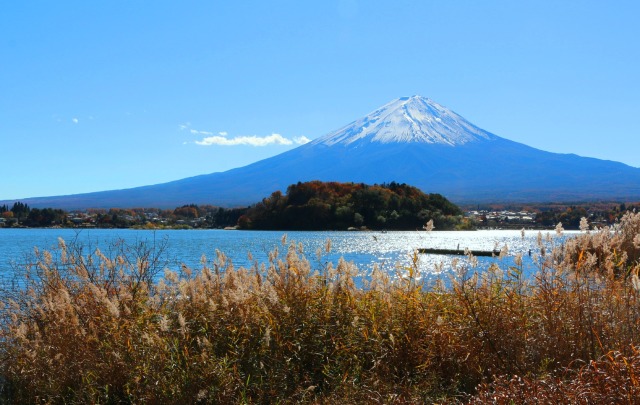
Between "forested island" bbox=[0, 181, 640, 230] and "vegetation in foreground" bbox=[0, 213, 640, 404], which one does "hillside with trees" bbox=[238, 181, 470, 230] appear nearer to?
"forested island" bbox=[0, 181, 640, 230]

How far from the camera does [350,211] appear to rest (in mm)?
75938

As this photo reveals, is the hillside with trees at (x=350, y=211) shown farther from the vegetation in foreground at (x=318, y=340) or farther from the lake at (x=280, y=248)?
the vegetation in foreground at (x=318, y=340)

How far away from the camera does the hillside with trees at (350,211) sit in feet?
247

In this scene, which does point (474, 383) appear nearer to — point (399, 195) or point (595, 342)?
point (595, 342)

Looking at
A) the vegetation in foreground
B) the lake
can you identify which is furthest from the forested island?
the vegetation in foreground

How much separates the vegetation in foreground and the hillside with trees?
67337 millimetres

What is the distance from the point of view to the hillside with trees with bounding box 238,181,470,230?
75.4 meters

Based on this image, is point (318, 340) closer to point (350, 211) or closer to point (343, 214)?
point (350, 211)

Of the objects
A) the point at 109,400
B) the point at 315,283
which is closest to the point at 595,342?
the point at 315,283

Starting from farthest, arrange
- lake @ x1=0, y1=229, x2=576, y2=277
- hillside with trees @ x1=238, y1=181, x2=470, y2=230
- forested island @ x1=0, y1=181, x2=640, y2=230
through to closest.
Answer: hillside with trees @ x1=238, y1=181, x2=470, y2=230
forested island @ x1=0, y1=181, x2=640, y2=230
lake @ x1=0, y1=229, x2=576, y2=277

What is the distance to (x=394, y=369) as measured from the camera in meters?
5.89

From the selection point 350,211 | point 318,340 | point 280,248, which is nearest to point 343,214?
point 350,211

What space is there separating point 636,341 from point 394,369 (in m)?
2.00

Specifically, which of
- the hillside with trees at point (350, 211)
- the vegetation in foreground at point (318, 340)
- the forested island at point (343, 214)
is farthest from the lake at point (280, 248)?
the forested island at point (343, 214)
